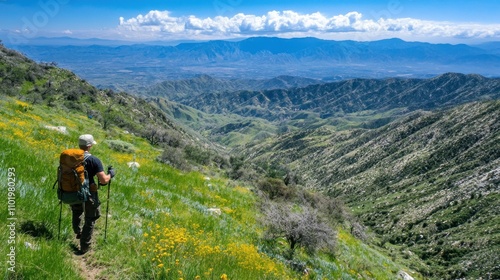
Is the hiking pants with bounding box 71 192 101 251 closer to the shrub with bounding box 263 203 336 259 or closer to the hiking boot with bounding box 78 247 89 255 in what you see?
the hiking boot with bounding box 78 247 89 255

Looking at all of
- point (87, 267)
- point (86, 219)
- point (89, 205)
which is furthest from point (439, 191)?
point (87, 267)

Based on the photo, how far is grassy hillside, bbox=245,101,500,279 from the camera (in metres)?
77.1

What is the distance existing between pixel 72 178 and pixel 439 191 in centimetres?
13302

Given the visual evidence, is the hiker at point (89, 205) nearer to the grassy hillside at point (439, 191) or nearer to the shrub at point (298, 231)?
the shrub at point (298, 231)

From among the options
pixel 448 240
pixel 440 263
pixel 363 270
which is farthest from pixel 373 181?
pixel 363 270

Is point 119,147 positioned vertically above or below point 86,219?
below

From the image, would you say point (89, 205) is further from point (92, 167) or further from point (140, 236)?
point (140, 236)

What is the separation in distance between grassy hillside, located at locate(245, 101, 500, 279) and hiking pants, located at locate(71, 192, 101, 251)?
7329 cm

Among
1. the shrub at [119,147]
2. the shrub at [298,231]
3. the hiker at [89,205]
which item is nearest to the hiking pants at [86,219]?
the hiker at [89,205]

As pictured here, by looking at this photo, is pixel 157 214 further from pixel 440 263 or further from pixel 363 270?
pixel 440 263

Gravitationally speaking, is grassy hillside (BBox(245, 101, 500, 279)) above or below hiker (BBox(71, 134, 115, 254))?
below

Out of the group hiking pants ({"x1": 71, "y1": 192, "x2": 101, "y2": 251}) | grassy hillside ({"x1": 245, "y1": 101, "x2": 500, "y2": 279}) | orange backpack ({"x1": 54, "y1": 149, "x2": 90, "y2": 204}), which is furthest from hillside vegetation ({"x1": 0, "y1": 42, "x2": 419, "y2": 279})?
grassy hillside ({"x1": 245, "y1": 101, "x2": 500, "y2": 279})

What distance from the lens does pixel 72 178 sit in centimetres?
599

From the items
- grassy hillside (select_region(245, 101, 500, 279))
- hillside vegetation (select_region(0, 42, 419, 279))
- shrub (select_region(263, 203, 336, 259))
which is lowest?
grassy hillside (select_region(245, 101, 500, 279))
